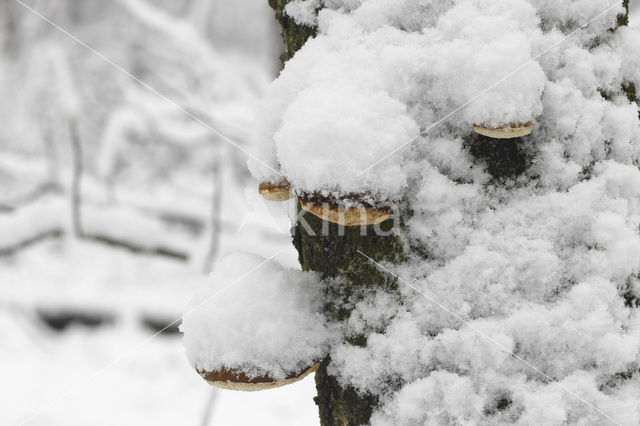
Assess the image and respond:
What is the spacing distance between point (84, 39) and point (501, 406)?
25.5 ft

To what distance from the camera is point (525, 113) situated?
881 millimetres

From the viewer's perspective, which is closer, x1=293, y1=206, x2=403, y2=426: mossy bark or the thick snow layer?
the thick snow layer

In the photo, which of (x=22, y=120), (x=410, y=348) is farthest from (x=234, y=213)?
(x=410, y=348)

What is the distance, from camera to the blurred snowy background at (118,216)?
4.46 meters

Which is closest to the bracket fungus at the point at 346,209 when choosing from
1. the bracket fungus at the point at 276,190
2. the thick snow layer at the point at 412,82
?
the thick snow layer at the point at 412,82

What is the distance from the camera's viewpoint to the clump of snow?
0.99 m

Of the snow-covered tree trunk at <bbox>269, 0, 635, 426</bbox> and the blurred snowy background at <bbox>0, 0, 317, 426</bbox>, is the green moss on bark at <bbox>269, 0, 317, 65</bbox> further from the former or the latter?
the blurred snowy background at <bbox>0, 0, 317, 426</bbox>

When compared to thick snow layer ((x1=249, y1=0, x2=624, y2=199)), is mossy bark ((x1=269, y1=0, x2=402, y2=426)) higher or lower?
lower

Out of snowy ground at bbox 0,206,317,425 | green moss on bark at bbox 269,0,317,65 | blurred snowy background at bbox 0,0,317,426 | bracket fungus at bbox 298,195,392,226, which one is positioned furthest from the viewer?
snowy ground at bbox 0,206,317,425

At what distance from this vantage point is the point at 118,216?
4.39m

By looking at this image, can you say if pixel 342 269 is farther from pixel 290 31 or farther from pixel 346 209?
pixel 290 31

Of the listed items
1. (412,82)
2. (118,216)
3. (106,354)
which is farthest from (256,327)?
(106,354)

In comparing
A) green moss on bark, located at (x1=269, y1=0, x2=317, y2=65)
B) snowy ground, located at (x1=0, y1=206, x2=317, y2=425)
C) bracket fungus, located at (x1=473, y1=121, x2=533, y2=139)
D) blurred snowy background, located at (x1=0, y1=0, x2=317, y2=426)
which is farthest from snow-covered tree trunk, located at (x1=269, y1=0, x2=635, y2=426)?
snowy ground, located at (x1=0, y1=206, x2=317, y2=425)

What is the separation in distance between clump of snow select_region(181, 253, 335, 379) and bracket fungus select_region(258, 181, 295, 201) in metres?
0.16
